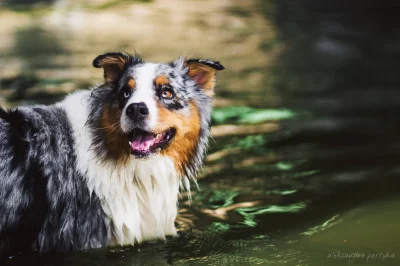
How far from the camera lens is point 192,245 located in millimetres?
5035

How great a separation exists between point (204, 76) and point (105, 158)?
3.38 ft

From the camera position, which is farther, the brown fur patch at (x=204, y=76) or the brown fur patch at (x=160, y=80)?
the brown fur patch at (x=204, y=76)

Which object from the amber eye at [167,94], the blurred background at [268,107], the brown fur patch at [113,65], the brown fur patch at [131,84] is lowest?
the blurred background at [268,107]

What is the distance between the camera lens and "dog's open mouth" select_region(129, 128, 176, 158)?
4.65m

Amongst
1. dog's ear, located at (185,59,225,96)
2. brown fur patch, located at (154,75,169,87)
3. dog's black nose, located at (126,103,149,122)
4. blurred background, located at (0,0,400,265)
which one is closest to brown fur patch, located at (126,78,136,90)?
brown fur patch, located at (154,75,169,87)

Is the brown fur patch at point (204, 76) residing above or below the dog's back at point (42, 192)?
above

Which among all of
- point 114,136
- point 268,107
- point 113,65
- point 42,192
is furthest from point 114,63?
point 268,107

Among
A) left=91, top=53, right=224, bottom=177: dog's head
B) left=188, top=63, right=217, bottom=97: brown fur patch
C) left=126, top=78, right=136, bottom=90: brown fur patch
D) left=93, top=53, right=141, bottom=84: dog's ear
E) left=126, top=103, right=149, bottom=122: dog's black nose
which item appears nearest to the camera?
left=126, top=103, right=149, bottom=122: dog's black nose

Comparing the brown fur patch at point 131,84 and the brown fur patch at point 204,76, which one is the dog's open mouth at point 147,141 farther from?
the brown fur patch at point 204,76

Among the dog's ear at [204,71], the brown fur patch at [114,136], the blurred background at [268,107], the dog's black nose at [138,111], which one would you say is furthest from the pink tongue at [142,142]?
the blurred background at [268,107]

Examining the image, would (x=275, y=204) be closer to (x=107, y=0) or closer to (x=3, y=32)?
(x=3, y=32)

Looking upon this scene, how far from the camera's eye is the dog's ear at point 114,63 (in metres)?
4.95

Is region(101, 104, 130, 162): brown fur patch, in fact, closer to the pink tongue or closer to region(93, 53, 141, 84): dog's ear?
the pink tongue

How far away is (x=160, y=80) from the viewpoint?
4.77m
